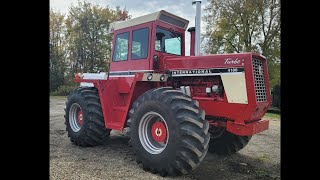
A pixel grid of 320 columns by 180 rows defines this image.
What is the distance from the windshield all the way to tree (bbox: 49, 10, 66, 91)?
22.0m

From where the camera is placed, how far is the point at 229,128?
5.24 metres

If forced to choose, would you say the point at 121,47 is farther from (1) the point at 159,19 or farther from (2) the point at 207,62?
(2) the point at 207,62

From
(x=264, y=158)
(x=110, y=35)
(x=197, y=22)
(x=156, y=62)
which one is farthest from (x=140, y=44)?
(x=110, y=35)

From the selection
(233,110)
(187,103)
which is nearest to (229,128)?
(233,110)

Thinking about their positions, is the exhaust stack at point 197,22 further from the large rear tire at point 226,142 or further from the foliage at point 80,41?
the foliage at point 80,41

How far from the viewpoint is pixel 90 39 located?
2864cm

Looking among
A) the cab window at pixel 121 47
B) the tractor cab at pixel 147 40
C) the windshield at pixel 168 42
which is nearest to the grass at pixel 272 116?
the windshield at pixel 168 42

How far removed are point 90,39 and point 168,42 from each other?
76.8 ft

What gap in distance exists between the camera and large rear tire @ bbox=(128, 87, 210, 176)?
467 centimetres

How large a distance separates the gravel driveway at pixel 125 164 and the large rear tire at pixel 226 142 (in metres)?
0.17

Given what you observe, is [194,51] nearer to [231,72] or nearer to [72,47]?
[231,72]

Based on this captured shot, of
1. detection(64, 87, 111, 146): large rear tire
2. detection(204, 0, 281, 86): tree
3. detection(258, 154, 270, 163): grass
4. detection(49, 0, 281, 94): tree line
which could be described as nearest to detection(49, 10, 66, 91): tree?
detection(49, 0, 281, 94): tree line
